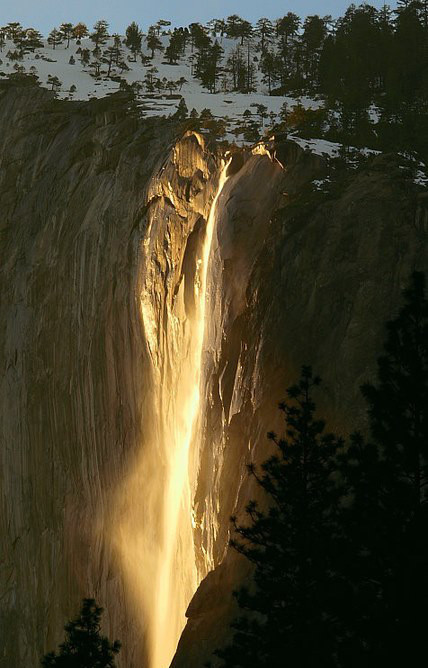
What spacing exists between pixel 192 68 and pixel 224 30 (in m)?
14.1

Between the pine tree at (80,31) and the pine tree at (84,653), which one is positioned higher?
the pine tree at (80,31)

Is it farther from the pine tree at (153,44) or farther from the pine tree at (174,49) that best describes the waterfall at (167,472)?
the pine tree at (153,44)

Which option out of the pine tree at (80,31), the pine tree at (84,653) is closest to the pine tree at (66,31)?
the pine tree at (80,31)

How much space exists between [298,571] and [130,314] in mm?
20143

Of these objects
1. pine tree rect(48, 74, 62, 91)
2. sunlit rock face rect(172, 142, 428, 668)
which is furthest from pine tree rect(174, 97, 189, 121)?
sunlit rock face rect(172, 142, 428, 668)

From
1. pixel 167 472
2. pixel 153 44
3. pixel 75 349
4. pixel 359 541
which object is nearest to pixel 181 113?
pixel 75 349

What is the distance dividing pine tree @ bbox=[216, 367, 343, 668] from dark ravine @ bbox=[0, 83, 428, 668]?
13.9ft

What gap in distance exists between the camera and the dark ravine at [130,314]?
21.7m

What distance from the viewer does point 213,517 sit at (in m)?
24.2

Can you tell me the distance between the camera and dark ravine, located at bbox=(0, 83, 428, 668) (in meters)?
21.7

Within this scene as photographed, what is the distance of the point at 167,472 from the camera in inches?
1195

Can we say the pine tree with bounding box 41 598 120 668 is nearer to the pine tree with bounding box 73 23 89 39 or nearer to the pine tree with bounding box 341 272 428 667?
the pine tree with bounding box 341 272 428 667

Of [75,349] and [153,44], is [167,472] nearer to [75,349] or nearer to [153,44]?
[75,349]

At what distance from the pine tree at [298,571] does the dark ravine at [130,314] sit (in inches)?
167
